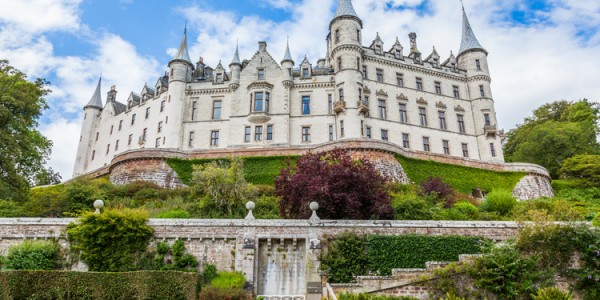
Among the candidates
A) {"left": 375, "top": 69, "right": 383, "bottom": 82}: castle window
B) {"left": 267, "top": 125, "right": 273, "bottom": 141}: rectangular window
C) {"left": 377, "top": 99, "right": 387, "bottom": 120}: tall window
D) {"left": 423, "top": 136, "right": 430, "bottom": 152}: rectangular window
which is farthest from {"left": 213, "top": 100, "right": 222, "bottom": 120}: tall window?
{"left": 423, "top": 136, "right": 430, "bottom": 152}: rectangular window

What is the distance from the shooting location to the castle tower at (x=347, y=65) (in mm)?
41406

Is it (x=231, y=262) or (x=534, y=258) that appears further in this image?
(x=231, y=262)

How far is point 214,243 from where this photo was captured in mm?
18547

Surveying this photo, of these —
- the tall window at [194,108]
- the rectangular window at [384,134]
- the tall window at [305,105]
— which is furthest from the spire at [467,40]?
the tall window at [194,108]

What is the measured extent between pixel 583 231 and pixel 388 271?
7.56 meters

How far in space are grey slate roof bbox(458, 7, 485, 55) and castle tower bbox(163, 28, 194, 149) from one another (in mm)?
31400

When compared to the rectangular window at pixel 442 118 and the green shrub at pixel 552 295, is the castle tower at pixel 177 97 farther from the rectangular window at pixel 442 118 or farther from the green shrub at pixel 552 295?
the green shrub at pixel 552 295

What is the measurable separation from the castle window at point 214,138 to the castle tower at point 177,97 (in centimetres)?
305

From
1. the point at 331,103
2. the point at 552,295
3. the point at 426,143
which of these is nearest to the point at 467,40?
the point at 426,143

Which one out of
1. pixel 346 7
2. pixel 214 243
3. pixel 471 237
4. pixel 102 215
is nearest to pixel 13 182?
pixel 102 215

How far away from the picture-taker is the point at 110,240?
18.1m

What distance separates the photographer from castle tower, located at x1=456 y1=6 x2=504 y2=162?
4581cm

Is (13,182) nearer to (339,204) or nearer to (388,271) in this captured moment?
(339,204)

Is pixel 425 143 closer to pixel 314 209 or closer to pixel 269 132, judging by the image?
pixel 269 132
